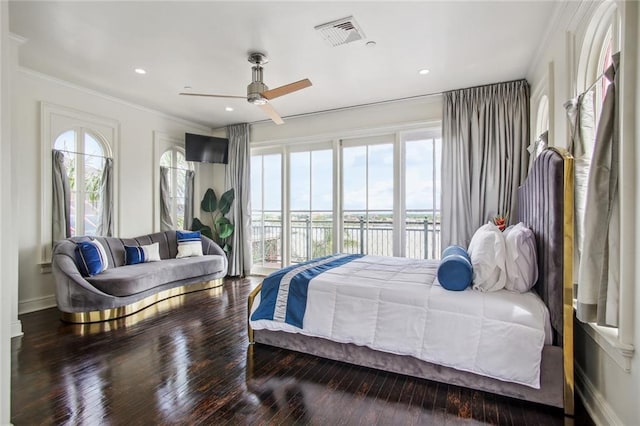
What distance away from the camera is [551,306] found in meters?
1.90

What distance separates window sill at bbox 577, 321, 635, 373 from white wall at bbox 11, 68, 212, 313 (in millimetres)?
4635

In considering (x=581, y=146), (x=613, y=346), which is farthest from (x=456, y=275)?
(x=581, y=146)

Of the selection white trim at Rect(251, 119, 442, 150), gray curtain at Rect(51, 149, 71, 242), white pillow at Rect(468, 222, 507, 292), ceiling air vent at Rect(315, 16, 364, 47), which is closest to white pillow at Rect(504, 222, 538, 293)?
white pillow at Rect(468, 222, 507, 292)

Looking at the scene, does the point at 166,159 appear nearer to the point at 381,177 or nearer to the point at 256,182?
the point at 256,182

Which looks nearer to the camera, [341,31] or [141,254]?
[341,31]

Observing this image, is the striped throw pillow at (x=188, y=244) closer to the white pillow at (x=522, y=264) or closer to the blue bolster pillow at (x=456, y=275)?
the blue bolster pillow at (x=456, y=275)

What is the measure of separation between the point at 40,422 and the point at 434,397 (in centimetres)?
231

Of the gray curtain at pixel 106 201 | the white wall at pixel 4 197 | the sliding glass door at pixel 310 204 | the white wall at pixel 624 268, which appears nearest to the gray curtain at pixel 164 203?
the gray curtain at pixel 106 201

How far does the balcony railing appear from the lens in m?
4.62

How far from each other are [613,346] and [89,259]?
4.59m

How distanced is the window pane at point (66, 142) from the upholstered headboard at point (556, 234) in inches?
206

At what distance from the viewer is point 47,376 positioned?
226 cm

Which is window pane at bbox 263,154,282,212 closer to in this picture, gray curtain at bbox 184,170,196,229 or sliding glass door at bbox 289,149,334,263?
sliding glass door at bbox 289,149,334,263

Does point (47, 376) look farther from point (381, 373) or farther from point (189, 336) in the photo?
point (381, 373)
